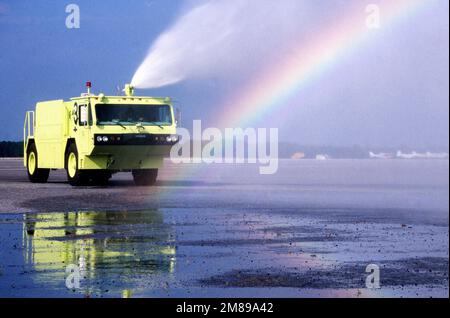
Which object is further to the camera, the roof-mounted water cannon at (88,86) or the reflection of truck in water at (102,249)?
the roof-mounted water cannon at (88,86)

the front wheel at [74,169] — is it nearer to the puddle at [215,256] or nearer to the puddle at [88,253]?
the puddle at [88,253]

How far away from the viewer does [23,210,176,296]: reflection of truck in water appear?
11656 mm

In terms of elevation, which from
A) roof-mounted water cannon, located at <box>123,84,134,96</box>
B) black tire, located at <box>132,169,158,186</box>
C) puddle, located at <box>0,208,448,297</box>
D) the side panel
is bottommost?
puddle, located at <box>0,208,448,297</box>

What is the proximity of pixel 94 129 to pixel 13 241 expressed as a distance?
57.6 ft

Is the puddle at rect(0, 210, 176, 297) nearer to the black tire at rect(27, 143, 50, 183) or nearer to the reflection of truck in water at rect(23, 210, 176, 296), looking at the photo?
the reflection of truck in water at rect(23, 210, 176, 296)

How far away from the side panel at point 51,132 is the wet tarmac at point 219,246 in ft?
24.7

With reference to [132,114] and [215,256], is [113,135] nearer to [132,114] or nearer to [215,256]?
[132,114]

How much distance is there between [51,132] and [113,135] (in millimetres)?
4585

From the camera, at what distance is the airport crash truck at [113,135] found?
33.4 m

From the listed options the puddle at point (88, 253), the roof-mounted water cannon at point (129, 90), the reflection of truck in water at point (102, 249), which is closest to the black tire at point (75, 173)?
the roof-mounted water cannon at point (129, 90)

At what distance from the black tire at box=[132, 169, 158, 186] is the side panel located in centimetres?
283

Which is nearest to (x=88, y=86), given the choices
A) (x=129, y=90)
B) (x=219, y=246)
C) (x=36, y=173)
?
(x=129, y=90)

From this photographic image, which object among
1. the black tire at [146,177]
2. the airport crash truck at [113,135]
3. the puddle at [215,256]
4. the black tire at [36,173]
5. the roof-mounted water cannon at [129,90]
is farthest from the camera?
the black tire at [36,173]

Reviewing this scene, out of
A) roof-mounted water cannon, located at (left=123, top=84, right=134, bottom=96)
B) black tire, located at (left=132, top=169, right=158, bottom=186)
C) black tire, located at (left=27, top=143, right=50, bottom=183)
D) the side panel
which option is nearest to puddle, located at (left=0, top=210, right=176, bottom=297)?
black tire, located at (left=132, top=169, right=158, bottom=186)
